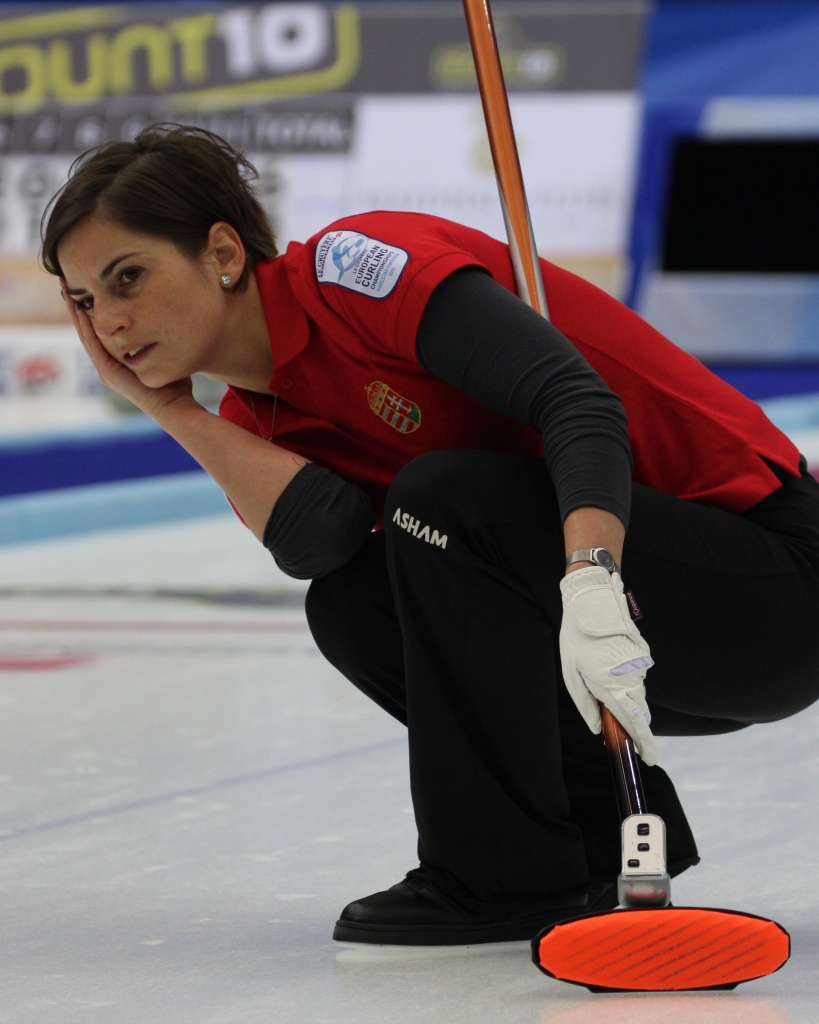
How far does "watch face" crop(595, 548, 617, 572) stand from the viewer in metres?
1.23

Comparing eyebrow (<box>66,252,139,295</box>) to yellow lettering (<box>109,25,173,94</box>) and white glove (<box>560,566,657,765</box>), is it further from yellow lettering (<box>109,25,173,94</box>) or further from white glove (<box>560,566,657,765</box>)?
yellow lettering (<box>109,25,173,94</box>)

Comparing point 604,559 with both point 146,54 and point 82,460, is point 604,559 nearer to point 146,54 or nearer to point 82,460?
point 82,460

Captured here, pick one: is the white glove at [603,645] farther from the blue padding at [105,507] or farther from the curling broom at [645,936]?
the blue padding at [105,507]

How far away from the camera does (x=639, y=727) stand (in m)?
1.25

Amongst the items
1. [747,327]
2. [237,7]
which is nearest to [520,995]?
[237,7]

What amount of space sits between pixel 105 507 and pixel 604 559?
13.5 ft

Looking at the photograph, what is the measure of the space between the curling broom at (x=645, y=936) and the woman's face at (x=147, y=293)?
532mm

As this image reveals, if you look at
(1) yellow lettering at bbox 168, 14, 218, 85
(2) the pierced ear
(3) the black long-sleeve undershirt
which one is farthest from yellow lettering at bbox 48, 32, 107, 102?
(3) the black long-sleeve undershirt

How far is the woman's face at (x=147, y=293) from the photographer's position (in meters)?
1.45

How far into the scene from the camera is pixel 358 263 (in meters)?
1.40

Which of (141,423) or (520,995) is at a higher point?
(520,995)

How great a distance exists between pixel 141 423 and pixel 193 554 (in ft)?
7.01

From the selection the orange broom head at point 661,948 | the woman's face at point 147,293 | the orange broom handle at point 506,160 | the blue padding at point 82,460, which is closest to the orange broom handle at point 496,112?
the orange broom handle at point 506,160

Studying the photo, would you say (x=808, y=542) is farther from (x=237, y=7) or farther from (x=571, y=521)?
(x=237, y=7)
